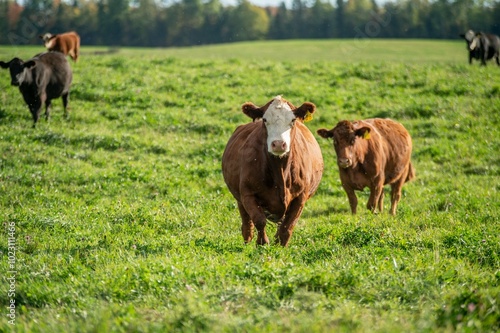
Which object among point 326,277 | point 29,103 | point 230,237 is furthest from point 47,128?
point 326,277

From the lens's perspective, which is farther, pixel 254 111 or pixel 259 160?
pixel 254 111

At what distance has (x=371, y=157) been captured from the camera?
12.1 m

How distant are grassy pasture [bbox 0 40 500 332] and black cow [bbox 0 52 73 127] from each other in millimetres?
663

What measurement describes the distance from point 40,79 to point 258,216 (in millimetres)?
11864

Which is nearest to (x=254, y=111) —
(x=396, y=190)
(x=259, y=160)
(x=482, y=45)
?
(x=259, y=160)

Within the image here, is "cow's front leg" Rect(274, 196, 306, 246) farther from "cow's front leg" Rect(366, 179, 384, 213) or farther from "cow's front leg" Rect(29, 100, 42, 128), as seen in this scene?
"cow's front leg" Rect(29, 100, 42, 128)

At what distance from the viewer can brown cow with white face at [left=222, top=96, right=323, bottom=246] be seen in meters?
8.23

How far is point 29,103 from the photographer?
691 inches

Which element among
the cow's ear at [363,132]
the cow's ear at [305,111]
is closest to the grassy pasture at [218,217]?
the cow's ear at [363,132]

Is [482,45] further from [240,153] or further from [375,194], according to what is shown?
[240,153]

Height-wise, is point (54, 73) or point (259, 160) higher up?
point (54, 73)

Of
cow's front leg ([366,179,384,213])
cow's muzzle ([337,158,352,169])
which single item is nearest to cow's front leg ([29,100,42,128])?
cow's muzzle ([337,158,352,169])

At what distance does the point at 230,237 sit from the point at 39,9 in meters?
75.0

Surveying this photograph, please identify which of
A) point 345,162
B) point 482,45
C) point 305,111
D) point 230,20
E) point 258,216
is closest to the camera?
point 258,216
